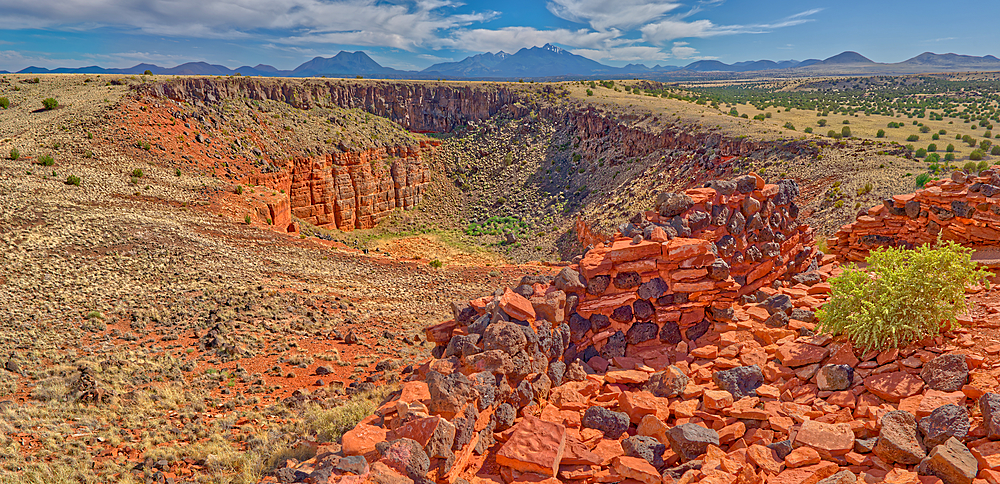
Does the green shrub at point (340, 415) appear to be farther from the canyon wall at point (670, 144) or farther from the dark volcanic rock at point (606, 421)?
the canyon wall at point (670, 144)

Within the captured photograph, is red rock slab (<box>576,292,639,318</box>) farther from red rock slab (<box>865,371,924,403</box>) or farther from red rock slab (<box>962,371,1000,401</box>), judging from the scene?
red rock slab (<box>962,371,1000,401</box>)

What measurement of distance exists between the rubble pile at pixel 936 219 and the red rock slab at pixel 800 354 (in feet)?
25.4

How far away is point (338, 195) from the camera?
51.9 metres

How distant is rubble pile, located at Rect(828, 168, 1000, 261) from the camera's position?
1207cm

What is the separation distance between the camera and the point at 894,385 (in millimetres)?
6492

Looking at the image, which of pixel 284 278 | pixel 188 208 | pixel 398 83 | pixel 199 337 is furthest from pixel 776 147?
pixel 398 83

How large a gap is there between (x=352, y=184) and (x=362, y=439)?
163ft

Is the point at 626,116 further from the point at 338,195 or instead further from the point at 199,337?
the point at 199,337

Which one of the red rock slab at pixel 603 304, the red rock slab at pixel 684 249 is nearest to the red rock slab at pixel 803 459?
the red rock slab at pixel 603 304

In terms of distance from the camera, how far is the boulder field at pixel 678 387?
5.66 m

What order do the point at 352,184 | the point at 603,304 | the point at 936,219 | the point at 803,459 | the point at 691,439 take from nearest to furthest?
the point at 803,459 → the point at 691,439 → the point at 603,304 → the point at 936,219 → the point at 352,184

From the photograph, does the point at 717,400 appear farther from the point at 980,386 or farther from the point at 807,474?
the point at 980,386

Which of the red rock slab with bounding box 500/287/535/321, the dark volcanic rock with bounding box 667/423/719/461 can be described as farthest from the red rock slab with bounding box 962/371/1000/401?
the red rock slab with bounding box 500/287/535/321

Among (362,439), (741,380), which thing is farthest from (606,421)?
(362,439)
